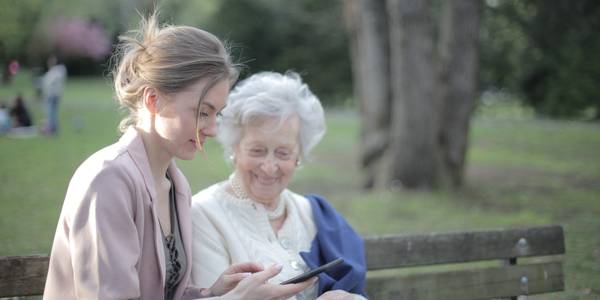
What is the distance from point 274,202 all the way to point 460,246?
3.54 feet

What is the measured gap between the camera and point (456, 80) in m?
10.5

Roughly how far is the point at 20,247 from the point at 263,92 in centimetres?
347

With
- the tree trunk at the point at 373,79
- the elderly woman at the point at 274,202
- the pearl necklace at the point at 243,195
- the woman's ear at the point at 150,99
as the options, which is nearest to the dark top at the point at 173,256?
the elderly woman at the point at 274,202

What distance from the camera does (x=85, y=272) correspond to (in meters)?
2.25

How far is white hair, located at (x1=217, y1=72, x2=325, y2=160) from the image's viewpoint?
3344 millimetres

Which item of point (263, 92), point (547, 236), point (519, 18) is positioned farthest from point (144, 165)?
point (519, 18)

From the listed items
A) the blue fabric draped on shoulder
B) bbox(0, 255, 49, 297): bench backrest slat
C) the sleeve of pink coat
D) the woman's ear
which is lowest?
the blue fabric draped on shoulder

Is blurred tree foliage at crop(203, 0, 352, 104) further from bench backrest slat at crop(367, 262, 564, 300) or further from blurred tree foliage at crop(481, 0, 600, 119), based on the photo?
bench backrest slat at crop(367, 262, 564, 300)

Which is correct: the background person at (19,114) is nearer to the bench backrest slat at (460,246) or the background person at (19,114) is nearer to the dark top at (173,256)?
the bench backrest slat at (460,246)

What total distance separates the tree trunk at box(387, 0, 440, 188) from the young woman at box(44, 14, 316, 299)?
7.38 meters

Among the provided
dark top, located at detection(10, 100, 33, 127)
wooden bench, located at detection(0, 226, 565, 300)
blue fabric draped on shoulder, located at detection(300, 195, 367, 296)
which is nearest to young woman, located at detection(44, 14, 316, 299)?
blue fabric draped on shoulder, located at detection(300, 195, 367, 296)

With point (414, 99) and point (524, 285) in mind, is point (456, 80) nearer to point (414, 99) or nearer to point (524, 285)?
point (414, 99)

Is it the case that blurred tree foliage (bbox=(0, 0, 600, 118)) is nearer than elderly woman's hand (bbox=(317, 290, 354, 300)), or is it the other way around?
elderly woman's hand (bbox=(317, 290, 354, 300))

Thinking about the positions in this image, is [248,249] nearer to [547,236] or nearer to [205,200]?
[205,200]
